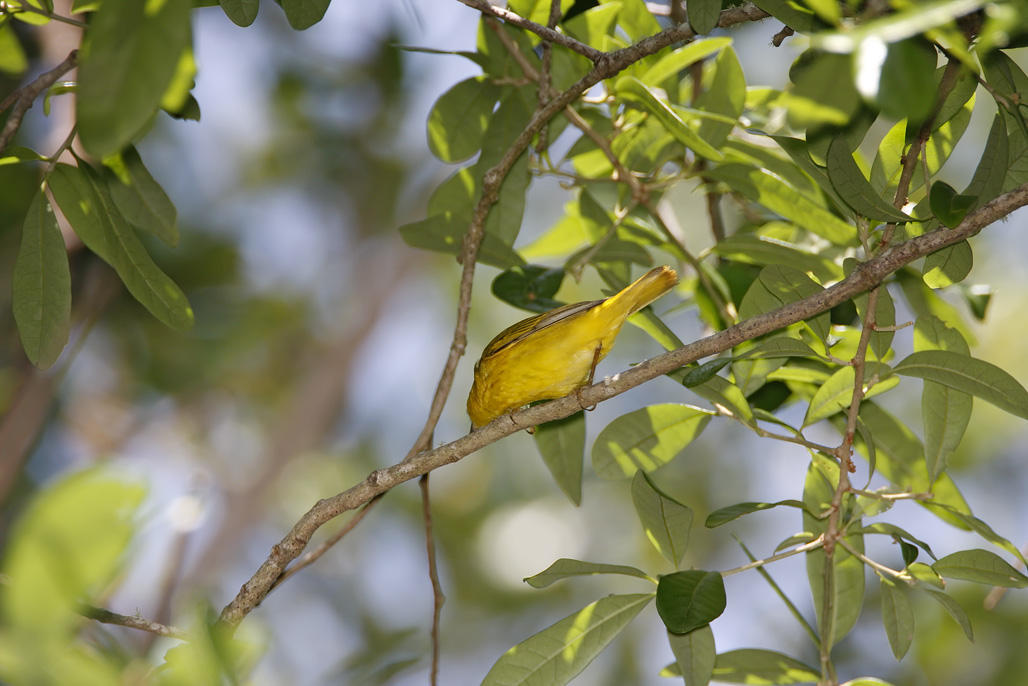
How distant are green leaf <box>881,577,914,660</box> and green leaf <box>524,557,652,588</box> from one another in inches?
Answer: 27.1

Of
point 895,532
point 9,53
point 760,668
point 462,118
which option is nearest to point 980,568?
point 895,532

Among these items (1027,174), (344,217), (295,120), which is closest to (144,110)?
(1027,174)

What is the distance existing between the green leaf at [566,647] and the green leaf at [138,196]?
1.60 metres

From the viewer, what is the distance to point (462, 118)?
2967 millimetres

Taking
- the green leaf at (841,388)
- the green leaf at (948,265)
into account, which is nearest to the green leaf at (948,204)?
the green leaf at (948,265)

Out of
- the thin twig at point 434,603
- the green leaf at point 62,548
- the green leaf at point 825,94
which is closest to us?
the green leaf at point 62,548

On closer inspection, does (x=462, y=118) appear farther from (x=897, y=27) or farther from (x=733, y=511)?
(x=897, y=27)

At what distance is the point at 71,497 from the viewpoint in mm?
886

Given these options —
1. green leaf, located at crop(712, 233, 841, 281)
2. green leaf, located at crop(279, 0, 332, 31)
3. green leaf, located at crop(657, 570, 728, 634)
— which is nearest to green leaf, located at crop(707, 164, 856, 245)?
green leaf, located at crop(712, 233, 841, 281)

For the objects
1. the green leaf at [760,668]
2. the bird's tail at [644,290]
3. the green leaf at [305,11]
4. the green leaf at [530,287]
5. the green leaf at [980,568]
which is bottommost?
the green leaf at [760,668]

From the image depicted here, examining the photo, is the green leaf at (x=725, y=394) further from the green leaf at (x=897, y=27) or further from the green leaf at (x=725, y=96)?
the green leaf at (x=897, y=27)

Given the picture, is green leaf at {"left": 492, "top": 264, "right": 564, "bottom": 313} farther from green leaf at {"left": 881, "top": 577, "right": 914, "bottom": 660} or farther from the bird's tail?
green leaf at {"left": 881, "top": 577, "right": 914, "bottom": 660}

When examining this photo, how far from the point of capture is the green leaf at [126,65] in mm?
1122

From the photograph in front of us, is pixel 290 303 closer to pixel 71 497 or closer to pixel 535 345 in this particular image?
pixel 535 345
